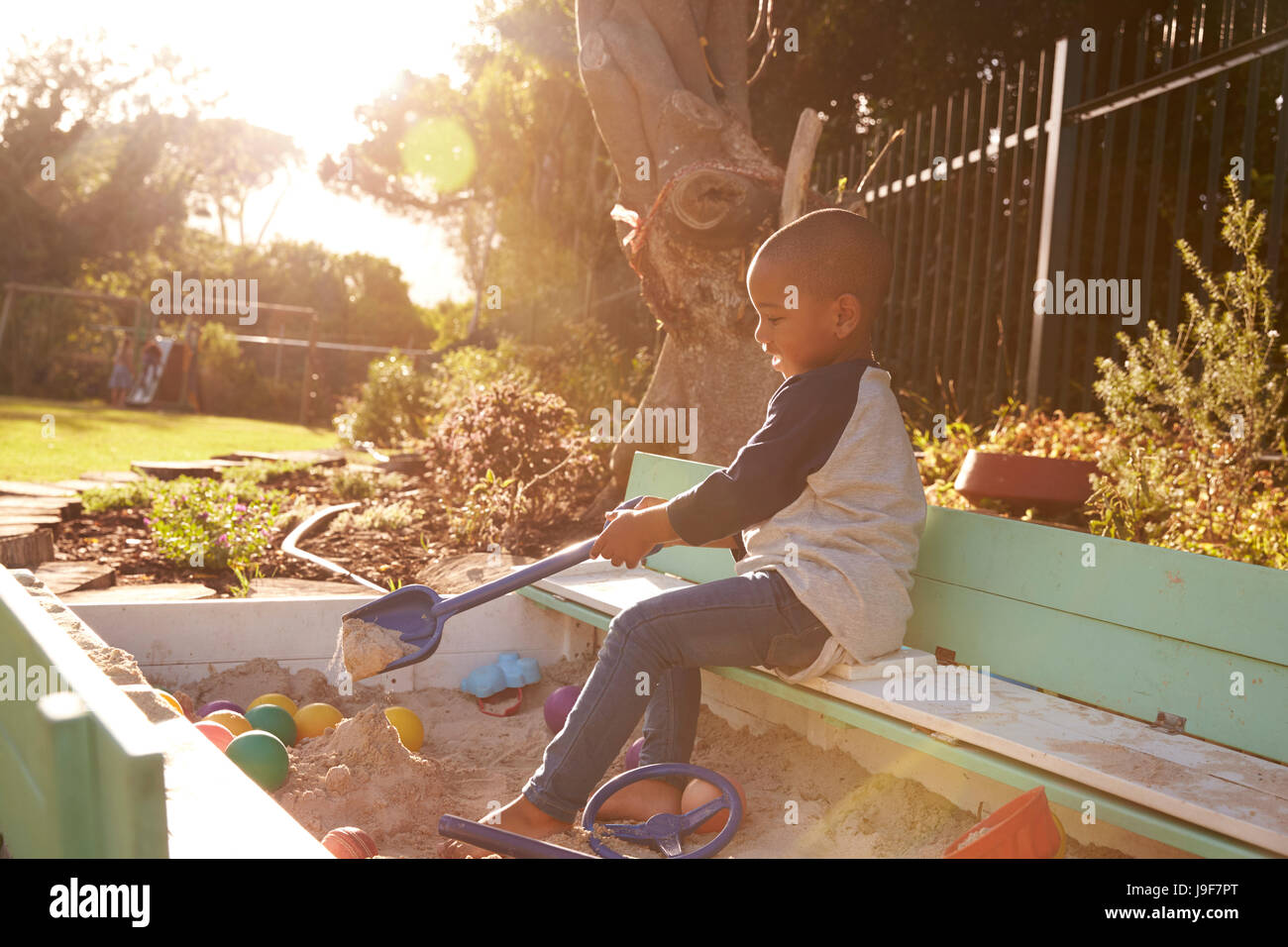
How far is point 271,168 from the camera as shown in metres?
58.7

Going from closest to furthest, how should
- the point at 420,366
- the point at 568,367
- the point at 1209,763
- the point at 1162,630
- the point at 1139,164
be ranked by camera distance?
the point at 1209,763 < the point at 1162,630 < the point at 1139,164 < the point at 568,367 < the point at 420,366

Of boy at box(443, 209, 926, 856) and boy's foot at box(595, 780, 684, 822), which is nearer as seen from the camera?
boy at box(443, 209, 926, 856)

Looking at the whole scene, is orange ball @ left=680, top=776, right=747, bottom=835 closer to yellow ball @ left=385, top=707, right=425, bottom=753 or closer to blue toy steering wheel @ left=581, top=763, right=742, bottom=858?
blue toy steering wheel @ left=581, top=763, right=742, bottom=858

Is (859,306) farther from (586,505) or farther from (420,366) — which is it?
(420,366)

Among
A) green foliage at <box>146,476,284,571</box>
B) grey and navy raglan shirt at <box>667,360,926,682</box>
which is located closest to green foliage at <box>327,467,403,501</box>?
green foliage at <box>146,476,284,571</box>

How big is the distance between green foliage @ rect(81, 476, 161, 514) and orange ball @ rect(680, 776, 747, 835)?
4.70 m

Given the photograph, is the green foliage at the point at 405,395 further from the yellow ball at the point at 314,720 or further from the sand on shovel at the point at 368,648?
the sand on shovel at the point at 368,648

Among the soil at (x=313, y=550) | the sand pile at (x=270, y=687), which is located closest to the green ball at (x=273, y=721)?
the sand pile at (x=270, y=687)

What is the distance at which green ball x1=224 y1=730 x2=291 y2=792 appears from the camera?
253cm

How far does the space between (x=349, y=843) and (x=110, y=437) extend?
34.5ft

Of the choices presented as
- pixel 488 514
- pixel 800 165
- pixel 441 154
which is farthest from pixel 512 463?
pixel 441 154

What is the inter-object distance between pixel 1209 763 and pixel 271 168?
63316 millimetres

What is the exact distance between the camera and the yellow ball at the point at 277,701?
10.2 ft
